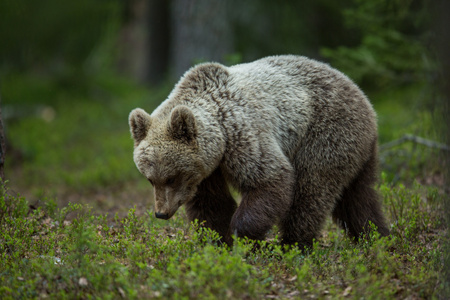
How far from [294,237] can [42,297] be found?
2.75 m

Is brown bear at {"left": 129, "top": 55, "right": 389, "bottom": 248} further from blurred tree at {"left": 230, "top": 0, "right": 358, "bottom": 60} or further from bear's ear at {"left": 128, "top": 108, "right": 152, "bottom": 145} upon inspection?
blurred tree at {"left": 230, "top": 0, "right": 358, "bottom": 60}

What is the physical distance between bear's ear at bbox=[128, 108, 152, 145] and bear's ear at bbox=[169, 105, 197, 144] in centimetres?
34

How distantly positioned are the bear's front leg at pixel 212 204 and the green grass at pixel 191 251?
0.63 feet

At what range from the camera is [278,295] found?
4.43m

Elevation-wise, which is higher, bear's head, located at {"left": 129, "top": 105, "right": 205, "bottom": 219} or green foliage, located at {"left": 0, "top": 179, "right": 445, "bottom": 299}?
bear's head, located at {"left": 129, "top": 105, "right": 205, "bottom": 219}

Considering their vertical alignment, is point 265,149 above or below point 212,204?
above

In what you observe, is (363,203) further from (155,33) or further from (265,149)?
(155,33)

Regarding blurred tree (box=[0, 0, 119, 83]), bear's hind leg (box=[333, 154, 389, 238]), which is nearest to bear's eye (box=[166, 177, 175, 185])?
bear's hind leg (box=[333, 154, 389, 238])

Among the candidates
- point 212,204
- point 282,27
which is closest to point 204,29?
point 282,27

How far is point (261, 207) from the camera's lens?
5.35 metres

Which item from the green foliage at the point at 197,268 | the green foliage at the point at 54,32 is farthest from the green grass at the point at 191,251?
the green foliage at the point at 54,32

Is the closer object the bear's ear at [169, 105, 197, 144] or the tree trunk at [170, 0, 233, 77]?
the bear's ear at [169, 105, 197, 144]

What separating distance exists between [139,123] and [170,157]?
54cm

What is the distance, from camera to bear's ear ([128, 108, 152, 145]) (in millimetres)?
5441
